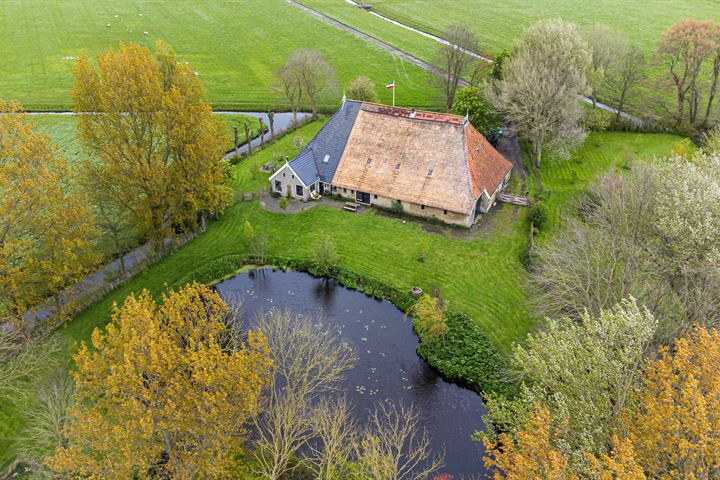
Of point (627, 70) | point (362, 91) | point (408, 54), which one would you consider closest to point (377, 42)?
point (408, 54)

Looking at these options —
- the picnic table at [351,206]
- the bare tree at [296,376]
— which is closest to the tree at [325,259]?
the bare tree at [296,376]

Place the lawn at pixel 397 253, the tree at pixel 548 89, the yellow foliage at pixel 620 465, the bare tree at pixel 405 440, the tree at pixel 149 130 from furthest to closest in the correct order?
the tree at pixel 548 89 → the lawn at pixel 397 253 → the tree at pixel 149 130 → the bare tree at pixel 405 440 → the yellow foliage at pixel 620 465

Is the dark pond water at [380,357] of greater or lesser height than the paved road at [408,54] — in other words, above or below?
below

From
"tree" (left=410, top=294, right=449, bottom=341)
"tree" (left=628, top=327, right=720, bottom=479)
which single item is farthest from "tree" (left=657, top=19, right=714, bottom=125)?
"tree" (left=628, top=327, right=720, bottom=479)

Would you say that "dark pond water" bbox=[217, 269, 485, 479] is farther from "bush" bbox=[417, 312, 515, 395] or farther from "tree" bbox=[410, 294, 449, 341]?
"tree" bbox=[410, 294, 449, 341]

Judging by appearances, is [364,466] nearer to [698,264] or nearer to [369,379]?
[369,379]

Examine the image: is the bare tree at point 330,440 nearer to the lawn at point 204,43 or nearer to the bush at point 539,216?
the bush at point 539,216
